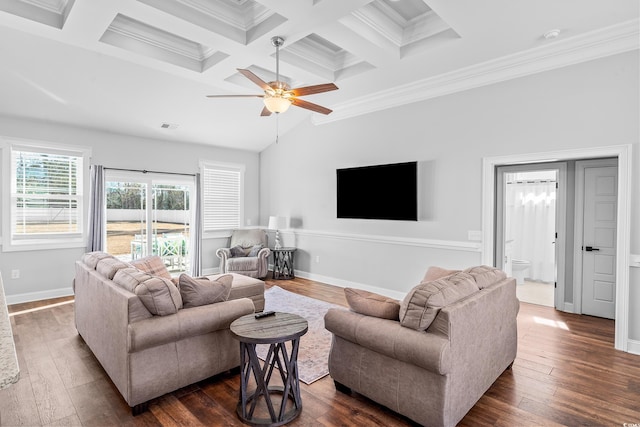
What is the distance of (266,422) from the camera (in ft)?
7.57

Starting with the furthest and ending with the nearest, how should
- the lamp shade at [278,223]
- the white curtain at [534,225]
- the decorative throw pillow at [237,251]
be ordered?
the lamp shade at [278,223], the decorative throw pillow at [237,251], the white curtain at [534,225]

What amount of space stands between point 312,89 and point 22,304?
17.2ft

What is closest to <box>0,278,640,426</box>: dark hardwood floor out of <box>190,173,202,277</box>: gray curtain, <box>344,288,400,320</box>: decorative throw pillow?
<box>344,288,400,320</box>: decorative throw pillow

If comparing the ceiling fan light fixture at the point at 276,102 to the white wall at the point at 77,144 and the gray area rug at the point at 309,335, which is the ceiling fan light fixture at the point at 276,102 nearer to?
the gray area rug at the point at 309,335

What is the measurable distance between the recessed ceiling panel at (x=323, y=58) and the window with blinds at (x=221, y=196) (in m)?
3.39

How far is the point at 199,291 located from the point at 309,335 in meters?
1.60

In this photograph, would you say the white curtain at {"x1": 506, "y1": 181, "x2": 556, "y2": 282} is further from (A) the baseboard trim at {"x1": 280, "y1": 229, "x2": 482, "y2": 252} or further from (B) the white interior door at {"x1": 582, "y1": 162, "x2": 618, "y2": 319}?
(A) the baseboard trim at {"x1": 280, "y1": 229, "x2": 482, "y2": 252}

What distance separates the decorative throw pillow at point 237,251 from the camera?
22.1 feet

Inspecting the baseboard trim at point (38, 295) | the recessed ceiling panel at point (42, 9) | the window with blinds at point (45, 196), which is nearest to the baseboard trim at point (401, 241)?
the window with blinds at point (45, 196)

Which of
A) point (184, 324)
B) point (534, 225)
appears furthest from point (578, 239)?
point (184, 324)

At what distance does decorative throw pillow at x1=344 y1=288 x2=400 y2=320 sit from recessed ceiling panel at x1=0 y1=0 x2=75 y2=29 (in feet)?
12.7

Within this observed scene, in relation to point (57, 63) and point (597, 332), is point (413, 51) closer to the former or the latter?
point (597, 332)

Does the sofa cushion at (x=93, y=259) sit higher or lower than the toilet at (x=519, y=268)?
higher

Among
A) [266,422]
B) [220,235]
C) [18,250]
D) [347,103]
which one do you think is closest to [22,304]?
[18,250]
